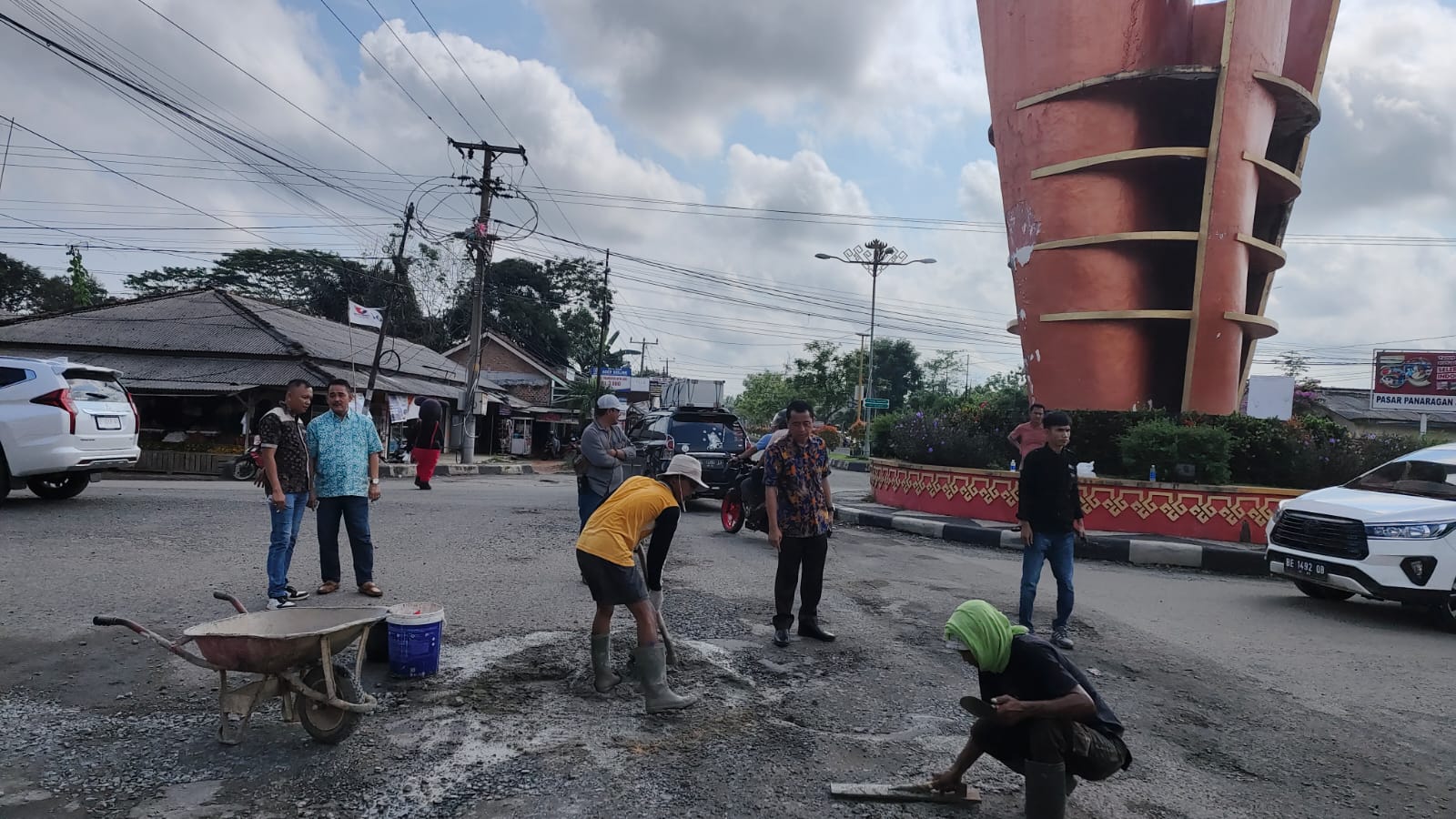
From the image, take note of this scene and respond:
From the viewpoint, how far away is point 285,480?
576 centimetres

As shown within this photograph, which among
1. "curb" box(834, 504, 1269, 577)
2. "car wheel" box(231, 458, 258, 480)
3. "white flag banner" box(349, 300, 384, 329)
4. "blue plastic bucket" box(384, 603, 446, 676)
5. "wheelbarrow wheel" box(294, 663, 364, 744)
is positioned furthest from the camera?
"white flag banner" box(349, 300, 384, 329)

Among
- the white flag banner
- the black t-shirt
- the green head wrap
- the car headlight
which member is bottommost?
the black t-shirt

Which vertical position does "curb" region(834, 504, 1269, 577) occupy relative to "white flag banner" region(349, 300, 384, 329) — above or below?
below

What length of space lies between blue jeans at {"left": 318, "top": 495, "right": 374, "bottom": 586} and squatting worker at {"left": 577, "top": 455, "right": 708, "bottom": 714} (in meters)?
2.66

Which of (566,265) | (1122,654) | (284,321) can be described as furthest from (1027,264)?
(566,265)

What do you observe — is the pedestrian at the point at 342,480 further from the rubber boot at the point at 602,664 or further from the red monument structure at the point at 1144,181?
the red monument structure at the point at 1144,181

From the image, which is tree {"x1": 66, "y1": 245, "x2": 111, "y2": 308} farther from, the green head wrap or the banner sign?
the green head wrap

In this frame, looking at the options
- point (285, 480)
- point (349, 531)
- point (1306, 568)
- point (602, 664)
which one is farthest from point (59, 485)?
point (1306, 568)

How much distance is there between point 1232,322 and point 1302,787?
13269 millimetres

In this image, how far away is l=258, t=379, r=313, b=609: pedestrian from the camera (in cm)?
548

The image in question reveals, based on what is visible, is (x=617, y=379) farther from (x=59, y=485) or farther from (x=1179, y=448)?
(x=1179, y=448)

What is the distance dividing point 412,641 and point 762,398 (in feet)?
239

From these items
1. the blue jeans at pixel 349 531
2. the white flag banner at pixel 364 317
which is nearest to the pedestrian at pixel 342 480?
the blue jeans at pixel 349 531

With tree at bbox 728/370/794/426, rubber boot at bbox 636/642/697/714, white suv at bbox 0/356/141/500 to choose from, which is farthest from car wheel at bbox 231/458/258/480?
tree at bbox 728/370/794/426
